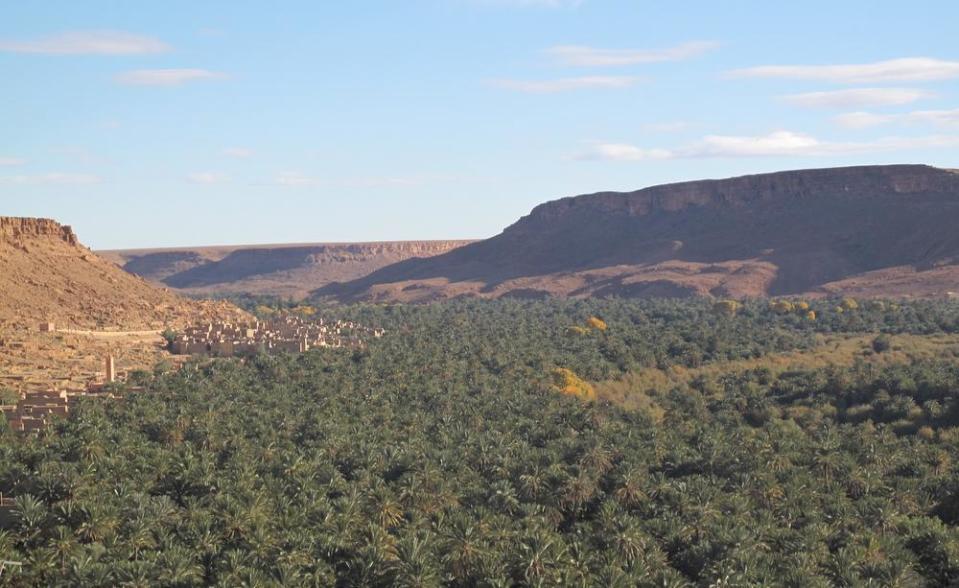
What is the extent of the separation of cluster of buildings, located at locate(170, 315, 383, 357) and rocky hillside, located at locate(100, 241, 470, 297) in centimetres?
10260

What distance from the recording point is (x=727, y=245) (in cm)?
12875

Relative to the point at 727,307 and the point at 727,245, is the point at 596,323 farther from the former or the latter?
the point at 727,245

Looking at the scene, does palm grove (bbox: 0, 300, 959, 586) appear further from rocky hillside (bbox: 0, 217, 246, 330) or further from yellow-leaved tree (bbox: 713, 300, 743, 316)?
yellow-leaved tree (bbox: 713, 300, 743, 316)

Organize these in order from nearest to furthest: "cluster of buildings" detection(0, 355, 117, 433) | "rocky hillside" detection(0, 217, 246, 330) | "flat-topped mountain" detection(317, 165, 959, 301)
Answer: "cluster of buildings" detection(0, 355, 117, 433) < "rocky hillside" detection(0, 217, 246, 330) < "flat-topped mountain" detection(317, 165, 959, 301)

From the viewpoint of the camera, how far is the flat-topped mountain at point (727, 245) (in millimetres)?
112500

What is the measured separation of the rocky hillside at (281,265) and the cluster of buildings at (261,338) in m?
103

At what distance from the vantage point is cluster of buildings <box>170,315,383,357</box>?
58562 millimetres

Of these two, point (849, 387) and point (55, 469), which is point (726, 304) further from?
point (55, 469)

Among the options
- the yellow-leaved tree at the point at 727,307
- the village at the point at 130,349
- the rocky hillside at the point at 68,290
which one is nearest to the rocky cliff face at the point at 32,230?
the rocky hillside at the point at 68,290

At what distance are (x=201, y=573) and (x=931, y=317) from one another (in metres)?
62.9

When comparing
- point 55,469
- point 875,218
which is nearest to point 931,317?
point 875,218

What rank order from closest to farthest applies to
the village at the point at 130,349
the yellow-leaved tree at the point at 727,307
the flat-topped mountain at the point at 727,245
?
1. the village at the point at 130,349
2. the yellow-leaved tree at the point at 727,307
3. the flat-topped mountain at the point at 727,245

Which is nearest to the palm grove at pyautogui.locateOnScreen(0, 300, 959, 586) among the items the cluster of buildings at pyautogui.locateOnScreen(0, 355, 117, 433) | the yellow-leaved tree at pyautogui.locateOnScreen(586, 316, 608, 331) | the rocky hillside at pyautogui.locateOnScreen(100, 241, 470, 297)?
the cluster of buildings at pyautogui.locateOnScreen(0, 355, 117, 433)

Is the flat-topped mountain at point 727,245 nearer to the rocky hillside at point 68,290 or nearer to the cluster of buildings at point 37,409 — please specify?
the rocky hillside at point 68,290
